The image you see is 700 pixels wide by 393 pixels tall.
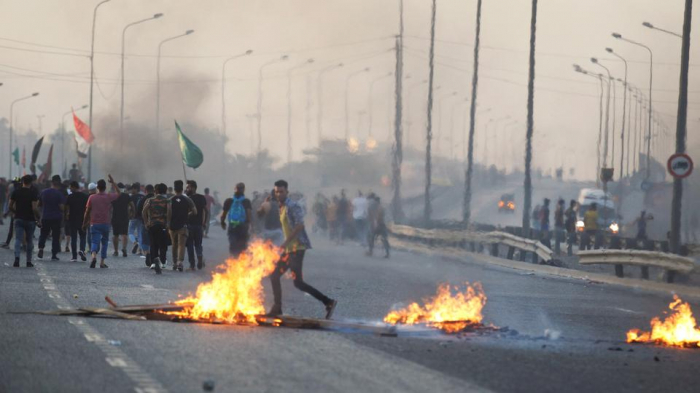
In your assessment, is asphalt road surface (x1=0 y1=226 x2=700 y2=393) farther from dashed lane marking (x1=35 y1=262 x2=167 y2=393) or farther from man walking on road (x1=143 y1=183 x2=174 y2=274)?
man walking on road (x1=143 y1=183 x2=174 y2=274)

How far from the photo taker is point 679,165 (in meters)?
26.1

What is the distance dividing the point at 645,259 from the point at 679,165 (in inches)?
88.1

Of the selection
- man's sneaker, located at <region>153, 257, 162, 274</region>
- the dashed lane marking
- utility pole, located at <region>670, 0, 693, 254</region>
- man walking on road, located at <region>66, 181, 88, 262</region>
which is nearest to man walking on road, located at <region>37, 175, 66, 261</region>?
man walking on road, located at <region>66, 181, 88, 262</region>

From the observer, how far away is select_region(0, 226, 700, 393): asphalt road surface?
9633mm

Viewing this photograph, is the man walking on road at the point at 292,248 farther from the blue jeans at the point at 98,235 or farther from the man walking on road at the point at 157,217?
the blue jeans at the point at 98,235

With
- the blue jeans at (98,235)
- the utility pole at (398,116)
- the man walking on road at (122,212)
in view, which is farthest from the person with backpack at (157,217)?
the utility pole at (398,116)

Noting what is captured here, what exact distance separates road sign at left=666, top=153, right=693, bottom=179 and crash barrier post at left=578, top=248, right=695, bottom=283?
189cm

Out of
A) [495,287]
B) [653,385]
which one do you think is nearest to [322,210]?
[495,287]

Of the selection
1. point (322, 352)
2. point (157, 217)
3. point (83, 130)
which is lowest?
point (322, 352)

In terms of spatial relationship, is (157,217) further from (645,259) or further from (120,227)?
(645,259)

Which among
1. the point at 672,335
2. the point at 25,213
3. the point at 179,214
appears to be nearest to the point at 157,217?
the point at 179,214

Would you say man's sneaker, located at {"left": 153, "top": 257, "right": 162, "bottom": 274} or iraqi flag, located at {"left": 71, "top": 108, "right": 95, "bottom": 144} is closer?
man's sneaker, located at {"left": 153, "top": 257, "right": 162, "bottom": 274}

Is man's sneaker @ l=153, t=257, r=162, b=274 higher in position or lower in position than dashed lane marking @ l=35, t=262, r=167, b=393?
lower

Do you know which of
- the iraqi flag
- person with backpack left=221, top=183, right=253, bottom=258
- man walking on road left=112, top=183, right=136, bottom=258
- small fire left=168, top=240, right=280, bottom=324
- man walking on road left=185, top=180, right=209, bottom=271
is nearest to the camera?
small fire left=168, top=240, right=280, bottom=324
